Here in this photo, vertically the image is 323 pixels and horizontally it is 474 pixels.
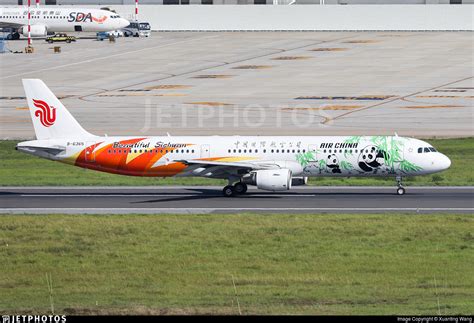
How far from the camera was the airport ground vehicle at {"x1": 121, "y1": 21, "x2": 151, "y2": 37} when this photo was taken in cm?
16999

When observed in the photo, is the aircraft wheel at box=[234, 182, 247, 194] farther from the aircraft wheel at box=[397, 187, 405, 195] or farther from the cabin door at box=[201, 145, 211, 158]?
the aircraft wheel at box=[397, 187, 405, 195]

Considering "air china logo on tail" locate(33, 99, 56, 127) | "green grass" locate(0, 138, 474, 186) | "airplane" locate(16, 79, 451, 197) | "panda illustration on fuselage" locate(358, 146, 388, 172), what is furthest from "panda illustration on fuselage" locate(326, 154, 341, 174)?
"air china logo on tail" locate(33, 99, 56, 127)

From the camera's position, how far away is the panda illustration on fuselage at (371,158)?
59156mm

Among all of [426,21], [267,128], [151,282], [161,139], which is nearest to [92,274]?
[151,282]

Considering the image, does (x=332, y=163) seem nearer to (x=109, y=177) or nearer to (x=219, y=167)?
(x=219, y=167)

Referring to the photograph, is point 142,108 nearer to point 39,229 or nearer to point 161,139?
point 161,139

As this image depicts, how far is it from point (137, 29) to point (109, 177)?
104 m

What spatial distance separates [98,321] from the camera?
77.9 ft

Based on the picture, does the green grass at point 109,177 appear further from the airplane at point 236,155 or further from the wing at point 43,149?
the wing at point 43,149

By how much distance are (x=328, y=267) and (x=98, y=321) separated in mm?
16958

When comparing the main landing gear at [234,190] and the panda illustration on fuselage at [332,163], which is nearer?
the panda illustration on fuselage at [332,163]

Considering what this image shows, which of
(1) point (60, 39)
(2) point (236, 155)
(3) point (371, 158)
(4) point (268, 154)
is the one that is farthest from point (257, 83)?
(3) point (371, 158)

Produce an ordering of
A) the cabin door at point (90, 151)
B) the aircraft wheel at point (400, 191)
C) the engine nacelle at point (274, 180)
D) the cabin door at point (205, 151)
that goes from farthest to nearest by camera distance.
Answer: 1. the cabin door at point (90, 151)
2. the cabin door at point (205, 151)
3. the aircraft wheel at point (400, 191)
4. the engine nacelle at point (274, 180)

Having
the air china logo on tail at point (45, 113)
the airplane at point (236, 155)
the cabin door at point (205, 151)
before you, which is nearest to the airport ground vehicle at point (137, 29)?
the air china logo on tail at point (45, 113)
